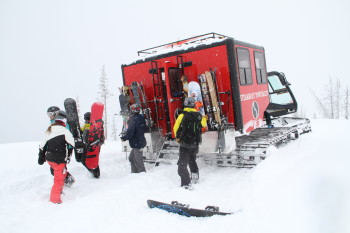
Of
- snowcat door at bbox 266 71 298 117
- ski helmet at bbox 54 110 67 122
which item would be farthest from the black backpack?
snowcat door at bbox 266 71 298 117

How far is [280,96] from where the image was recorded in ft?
32.9

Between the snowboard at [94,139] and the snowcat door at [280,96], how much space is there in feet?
18.8

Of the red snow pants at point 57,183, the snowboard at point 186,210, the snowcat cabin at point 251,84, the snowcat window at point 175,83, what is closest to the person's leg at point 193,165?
the snowcat cabin at point 251,84

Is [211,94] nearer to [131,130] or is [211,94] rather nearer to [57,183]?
[131,130]

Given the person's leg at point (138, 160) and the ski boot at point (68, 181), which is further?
the person's leg at point (138, 160)

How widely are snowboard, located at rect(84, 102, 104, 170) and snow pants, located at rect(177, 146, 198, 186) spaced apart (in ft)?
6.79

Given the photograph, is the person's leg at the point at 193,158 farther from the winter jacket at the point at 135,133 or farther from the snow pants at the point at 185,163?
the winter jacket at the point at 135,133

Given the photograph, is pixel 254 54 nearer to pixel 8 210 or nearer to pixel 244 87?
pixel 244 87

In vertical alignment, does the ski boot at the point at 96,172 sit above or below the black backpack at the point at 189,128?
below

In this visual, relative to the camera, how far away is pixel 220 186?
5.64 metres

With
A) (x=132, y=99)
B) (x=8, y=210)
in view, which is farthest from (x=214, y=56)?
(x=8, y=210)

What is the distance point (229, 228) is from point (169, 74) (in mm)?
4301

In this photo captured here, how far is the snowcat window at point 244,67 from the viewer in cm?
683

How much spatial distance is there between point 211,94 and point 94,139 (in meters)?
2.87
